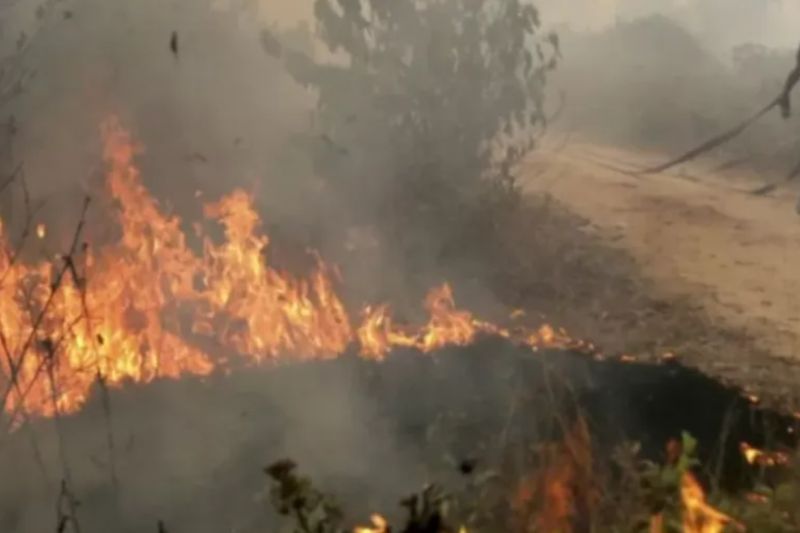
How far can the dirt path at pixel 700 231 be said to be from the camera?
606cm

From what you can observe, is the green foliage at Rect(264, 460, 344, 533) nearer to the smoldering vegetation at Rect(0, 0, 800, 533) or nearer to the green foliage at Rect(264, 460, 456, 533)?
the green foliage at Rect(264, 460, 456, 533)

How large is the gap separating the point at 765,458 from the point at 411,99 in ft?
11.0

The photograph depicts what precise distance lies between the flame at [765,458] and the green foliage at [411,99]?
9.04 feet

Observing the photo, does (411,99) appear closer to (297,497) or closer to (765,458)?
(765,458)

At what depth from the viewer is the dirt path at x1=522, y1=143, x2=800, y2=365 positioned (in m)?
6.06

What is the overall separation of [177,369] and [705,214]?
3267 mm

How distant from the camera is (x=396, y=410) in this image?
17.7 ft

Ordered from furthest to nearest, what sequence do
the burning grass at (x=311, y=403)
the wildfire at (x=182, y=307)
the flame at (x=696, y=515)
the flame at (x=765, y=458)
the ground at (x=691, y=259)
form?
the ground at (x=691, y=259), the wildfire at (x=182, y=307), the flame at (x=765, y=458), the burning grass at (x=311, y=403), the flame at (x=696, y=515)

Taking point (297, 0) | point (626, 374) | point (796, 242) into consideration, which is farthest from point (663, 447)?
point (297, 0)

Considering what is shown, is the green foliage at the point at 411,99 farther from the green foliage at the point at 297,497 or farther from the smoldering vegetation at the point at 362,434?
the green foliage at the point at 297,497

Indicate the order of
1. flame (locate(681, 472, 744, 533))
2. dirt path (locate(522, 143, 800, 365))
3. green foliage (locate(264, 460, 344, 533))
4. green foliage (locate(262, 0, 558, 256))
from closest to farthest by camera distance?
flame (locate(681, 472, 744, 533)) < green foliage (locate(264, 460, 344, 533)) < dirt path (locate(522, 143, 800, 365)) < green foliage (locate(262, 0, 558, 256))

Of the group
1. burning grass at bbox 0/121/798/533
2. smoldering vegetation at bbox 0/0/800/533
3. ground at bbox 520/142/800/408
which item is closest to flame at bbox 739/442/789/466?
burning grass at bbox 0/121/798/533

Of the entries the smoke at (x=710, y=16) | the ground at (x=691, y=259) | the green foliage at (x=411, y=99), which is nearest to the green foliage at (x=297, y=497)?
the ground at (x=691, y=259)

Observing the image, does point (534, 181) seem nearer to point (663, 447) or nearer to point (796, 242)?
point (796, 242)
